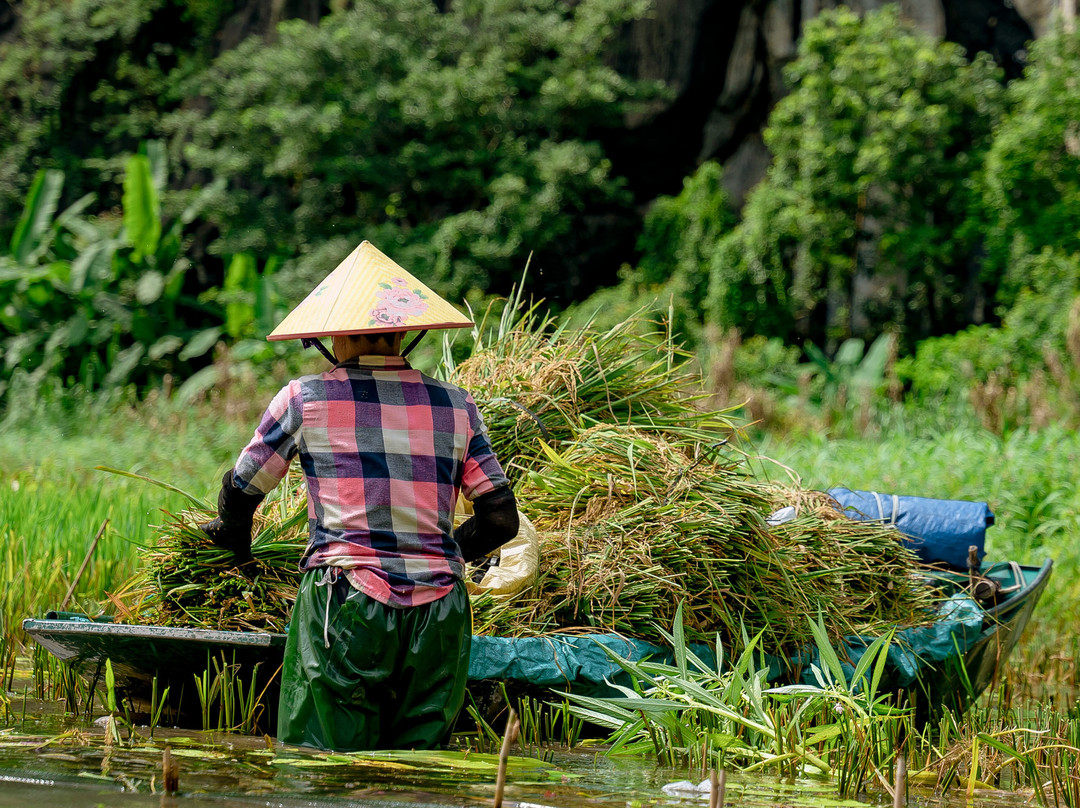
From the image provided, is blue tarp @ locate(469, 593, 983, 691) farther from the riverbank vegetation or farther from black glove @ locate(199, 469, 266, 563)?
the riverbank vegetation

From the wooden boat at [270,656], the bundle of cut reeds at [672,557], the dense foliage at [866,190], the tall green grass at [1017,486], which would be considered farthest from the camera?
the dense foliage at [866,190]

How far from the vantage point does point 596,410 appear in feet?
13.6

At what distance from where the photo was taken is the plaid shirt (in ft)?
8.03

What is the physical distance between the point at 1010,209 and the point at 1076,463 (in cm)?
694

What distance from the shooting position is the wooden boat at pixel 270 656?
288 centimetres

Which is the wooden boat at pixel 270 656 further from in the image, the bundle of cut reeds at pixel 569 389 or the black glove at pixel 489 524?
the bundle of cut reeds at pixel 569 389

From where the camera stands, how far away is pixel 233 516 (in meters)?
2.59

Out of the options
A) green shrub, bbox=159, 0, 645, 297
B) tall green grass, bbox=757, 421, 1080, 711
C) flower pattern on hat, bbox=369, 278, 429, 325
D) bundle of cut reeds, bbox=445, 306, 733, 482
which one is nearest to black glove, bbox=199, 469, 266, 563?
flower pattern on hat, bbox=369, 278, 429, 325

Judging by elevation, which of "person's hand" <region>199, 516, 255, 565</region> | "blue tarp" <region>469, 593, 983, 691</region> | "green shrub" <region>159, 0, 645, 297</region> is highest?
"green shrub" <region>159, 0, 645, 297</region>

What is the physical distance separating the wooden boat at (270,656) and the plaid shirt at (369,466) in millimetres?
590

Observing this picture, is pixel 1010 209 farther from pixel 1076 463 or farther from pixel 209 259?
pixel 209 259

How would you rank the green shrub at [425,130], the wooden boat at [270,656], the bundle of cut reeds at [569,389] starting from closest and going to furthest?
the wooden boat at [270,656] → the bundle of cut reeds at [569,389] → the green shrub at [425,130]

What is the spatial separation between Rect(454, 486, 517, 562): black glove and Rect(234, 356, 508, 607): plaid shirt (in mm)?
170

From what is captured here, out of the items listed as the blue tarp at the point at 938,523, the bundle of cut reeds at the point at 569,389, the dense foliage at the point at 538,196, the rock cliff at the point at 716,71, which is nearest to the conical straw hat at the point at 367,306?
the bundle of cut reeds at the point at 569,389
